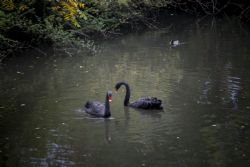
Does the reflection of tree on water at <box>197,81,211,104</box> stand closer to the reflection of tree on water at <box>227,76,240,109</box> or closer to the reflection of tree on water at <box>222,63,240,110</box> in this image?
the reflection of tree on water at <box>222,63,240,110</box>

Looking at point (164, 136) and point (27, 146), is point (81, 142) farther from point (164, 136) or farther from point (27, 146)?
point (164, 136)

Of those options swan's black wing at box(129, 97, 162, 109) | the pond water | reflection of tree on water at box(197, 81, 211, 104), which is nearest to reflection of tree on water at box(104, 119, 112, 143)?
the pond water

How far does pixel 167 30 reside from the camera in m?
30.7

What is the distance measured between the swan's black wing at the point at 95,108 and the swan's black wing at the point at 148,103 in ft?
3.76

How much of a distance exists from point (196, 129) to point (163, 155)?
6.39 ft

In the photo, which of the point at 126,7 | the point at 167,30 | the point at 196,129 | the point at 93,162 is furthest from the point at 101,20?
the point at 93,162

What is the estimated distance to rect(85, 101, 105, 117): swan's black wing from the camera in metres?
13.7

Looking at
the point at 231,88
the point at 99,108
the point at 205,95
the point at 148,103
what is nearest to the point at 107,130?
the point at 99,108

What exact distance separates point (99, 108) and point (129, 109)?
1.19m

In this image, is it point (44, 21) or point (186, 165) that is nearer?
point (186, 165)

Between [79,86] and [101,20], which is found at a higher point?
[101,20]

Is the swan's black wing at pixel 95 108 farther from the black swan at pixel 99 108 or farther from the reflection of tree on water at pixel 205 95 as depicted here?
the reflection of tree on water at pixel 205 95

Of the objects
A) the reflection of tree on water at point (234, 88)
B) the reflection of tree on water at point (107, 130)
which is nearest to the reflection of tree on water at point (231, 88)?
the reflection of tree on water at point (234, 88)

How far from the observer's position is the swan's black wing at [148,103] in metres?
14.1
